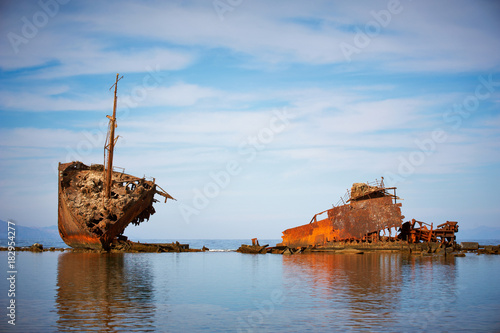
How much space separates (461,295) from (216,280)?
1362cm

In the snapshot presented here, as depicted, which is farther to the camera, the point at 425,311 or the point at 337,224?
the point at 337,224

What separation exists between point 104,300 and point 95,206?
2944 centimetres

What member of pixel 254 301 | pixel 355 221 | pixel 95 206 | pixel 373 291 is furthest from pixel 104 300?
pixel 355 221

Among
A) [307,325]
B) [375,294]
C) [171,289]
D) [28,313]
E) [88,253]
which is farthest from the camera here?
[88,253]

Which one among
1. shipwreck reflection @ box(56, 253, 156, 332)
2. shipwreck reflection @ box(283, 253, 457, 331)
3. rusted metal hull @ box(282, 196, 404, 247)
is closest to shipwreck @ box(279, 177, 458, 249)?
rusted metal hull @ box(282, 196, 404, 247)

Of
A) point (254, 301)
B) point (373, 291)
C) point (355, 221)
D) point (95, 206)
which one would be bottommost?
point (254, 301)

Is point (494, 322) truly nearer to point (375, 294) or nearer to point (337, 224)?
point (375, 294)

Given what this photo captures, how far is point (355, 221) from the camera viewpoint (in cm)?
5141

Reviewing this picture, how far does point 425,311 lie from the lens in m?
18.3

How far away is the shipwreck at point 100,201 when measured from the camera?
47.3 meters

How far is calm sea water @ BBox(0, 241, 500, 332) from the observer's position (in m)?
15.9

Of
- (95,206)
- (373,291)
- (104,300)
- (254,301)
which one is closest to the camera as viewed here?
(104,300)

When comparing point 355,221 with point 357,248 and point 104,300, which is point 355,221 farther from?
point 104,300

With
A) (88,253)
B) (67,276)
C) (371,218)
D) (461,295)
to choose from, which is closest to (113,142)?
(88,253)
